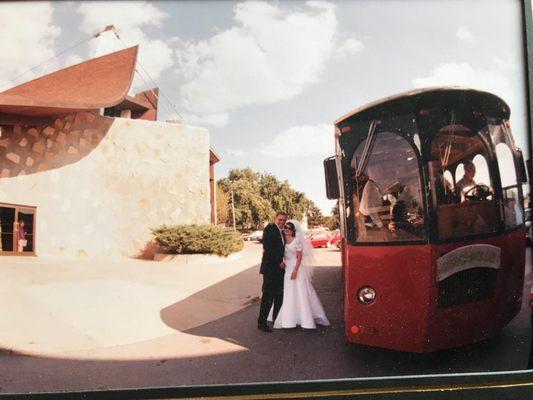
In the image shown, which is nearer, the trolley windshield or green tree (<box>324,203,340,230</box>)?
the trolley windshield

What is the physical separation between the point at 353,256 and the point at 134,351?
2.24 m

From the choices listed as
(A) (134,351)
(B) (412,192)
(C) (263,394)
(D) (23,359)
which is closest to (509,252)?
(B) (412,192)

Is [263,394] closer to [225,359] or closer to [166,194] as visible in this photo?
[225,359]

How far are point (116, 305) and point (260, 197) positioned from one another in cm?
300

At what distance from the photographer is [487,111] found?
6.40 ft

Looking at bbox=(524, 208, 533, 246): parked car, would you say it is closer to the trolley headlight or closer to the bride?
the trolley headlight

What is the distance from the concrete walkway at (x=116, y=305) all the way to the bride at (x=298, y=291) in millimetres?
497

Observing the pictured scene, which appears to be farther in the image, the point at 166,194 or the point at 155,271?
the point at 166,194

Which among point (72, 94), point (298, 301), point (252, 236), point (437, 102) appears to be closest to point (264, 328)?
point (298, 301)

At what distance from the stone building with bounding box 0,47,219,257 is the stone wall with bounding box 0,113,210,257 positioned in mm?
25

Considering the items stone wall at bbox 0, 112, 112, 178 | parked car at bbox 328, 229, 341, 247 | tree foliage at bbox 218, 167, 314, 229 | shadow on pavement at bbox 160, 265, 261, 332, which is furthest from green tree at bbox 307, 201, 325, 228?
stone wall at bbox 0, 112, 112, 178

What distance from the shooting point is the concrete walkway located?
9.91 ft

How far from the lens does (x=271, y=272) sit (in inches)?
151

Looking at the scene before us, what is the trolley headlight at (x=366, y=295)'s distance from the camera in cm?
224
